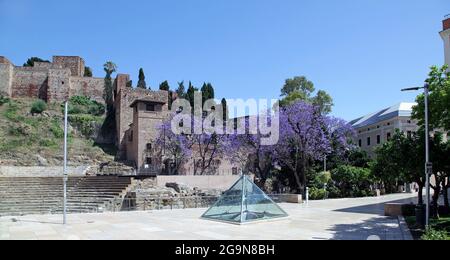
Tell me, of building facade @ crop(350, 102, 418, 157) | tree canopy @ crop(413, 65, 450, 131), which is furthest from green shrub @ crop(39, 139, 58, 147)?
tree canopy @ crop(413, 65, 450, 131)

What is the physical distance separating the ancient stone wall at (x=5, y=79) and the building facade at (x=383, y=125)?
48897mm

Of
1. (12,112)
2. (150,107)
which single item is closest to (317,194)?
(150,107)

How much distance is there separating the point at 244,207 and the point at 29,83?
2060 inches

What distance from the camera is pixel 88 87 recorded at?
5991 cm

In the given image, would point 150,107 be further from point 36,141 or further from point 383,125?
point 383,125

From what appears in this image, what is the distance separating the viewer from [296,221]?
15.9 m

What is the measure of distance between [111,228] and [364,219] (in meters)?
10.2

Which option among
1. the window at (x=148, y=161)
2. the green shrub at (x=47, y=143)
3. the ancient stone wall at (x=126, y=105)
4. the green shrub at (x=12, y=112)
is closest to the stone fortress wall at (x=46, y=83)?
the green shrub at (x=12, y=112)

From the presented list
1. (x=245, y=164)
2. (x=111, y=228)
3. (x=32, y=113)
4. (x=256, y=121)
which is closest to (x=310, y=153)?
(x=256, y=121)

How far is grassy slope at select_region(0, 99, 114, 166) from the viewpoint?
40.5m

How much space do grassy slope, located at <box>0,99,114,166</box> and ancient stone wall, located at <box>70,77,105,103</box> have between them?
256 inches

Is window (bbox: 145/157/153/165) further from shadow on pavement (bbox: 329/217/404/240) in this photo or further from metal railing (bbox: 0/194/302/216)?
shadow on pavement (bbox: 329/217/404/240)

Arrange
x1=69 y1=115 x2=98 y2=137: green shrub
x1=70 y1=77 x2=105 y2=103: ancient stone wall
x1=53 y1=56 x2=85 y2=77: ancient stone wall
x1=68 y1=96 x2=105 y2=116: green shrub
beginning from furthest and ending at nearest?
x1=53 y1=56 x2=85 y2=77: ancient stone wall, x1=70 y1=77 x2=105 y2=103: ancient stone wall, x1=68 y1=96 x2=105 y2=116: green shrub, x1=69 y1=115 x2=98 y2=137: green shrub
